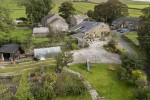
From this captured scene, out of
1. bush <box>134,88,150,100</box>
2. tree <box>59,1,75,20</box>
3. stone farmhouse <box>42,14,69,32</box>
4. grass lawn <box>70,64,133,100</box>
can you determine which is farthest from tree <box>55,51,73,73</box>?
tree <box>59,1,75,20</box>

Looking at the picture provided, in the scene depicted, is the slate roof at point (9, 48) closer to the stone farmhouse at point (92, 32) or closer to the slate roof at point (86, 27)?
the stone farmhouse at point (92, 32)

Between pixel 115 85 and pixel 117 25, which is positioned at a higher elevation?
pixel 117 25

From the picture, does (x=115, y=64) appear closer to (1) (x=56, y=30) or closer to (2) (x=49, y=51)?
(2) (x=49, y=51)

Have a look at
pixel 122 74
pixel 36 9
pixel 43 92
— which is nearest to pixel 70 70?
pixel 122 74

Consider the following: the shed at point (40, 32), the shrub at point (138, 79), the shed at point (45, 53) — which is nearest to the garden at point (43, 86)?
the shed at point (45, 53)

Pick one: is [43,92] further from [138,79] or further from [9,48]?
[9,48]

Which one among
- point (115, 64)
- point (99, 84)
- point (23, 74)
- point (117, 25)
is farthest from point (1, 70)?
point (117, 25)
